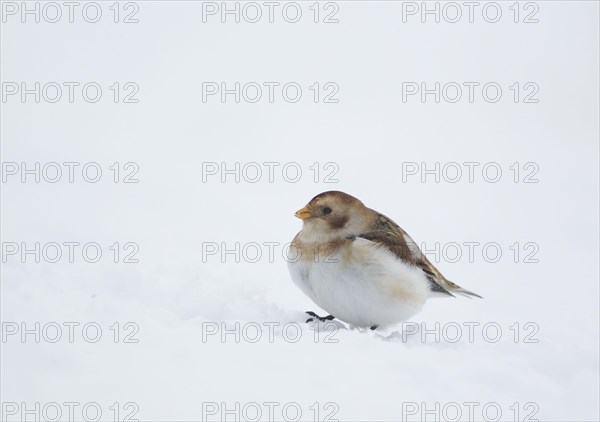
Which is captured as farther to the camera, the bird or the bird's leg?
the bird's leg

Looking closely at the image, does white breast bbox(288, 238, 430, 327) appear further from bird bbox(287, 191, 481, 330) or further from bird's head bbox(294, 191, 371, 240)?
bird's head bbox(294, 191, 371, 240)

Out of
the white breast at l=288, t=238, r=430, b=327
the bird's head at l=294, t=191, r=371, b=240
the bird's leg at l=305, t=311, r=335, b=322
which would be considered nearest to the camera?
the white breast at l=288, t=238, r=430, b=327

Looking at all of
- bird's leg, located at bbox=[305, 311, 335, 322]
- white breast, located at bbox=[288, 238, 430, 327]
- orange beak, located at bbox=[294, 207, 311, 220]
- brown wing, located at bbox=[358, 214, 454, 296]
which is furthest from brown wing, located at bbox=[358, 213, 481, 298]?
bird's leg, located at bbox=[305, 311, 335, 322]

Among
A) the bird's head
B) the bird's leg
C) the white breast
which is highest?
the bird's head

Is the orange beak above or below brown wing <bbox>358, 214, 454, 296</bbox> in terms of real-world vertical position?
above

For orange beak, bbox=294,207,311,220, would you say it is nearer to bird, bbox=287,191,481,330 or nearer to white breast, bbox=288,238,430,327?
bird, bbox=287,191,481,330

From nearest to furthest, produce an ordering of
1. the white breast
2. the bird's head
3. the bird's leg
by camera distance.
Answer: the white breast
the bird's head
the bird's leg

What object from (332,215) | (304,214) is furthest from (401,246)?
(304,214)

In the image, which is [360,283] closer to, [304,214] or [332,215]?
[332,215]

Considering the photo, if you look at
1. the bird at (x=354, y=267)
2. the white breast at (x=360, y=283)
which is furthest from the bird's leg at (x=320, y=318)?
the white breast at (x=360, y=283)
